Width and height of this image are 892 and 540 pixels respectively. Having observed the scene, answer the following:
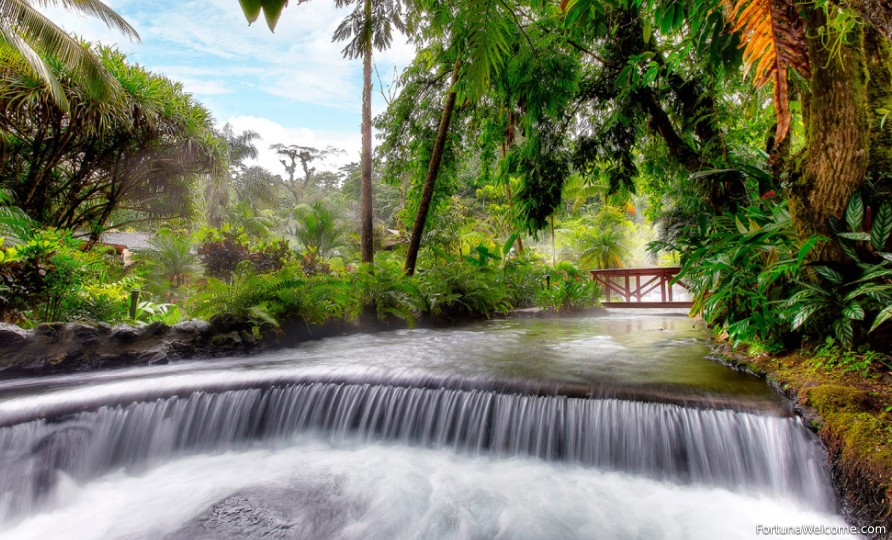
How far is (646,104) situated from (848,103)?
2.37 meters

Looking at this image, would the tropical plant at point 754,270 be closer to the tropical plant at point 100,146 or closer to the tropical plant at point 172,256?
the tropical plant at point 100,146

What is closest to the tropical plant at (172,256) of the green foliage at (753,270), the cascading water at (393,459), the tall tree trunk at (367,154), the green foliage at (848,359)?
the tall tree trunk at (367,154)

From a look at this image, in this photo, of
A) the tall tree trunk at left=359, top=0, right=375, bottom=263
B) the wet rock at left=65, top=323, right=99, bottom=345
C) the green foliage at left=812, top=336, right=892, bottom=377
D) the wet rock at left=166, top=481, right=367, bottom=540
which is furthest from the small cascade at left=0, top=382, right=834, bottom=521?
the tall tree trunk at left=359, top=0, right=375, bottom=263

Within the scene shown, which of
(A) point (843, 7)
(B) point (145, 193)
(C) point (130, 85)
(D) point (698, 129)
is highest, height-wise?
(C) point (130, 85)

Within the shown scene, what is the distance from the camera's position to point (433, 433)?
3.28 meters

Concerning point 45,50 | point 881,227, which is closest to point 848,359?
point 881,227

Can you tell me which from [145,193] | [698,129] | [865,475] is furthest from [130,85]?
[865,475]

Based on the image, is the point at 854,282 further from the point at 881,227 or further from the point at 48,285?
the point at 48,285

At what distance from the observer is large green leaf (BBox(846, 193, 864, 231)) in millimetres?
2566

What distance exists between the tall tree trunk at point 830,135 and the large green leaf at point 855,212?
0.12ft

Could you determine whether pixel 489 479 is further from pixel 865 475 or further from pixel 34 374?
pixel 34 374

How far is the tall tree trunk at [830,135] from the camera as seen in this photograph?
247 cm

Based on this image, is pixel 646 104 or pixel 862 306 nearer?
pixel 862 306

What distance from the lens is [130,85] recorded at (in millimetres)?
9078
